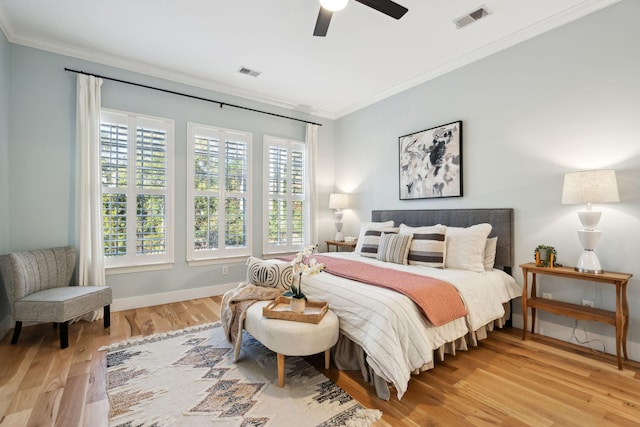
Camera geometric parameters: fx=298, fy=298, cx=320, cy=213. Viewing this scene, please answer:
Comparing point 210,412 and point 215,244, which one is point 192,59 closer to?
point 215,244

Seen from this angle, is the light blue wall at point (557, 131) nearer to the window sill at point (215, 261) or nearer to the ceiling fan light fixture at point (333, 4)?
the ceiling fan light fixture at point (333, 4)

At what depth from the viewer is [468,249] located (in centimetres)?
297

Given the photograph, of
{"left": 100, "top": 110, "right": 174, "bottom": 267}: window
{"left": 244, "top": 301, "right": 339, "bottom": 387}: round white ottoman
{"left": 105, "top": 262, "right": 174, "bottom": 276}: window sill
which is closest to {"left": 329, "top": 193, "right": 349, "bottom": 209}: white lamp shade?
{"left": 100, "top": 110, "right": 174, "bottom": 267}: window

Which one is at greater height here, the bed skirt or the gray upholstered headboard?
the gray upholstered headboard

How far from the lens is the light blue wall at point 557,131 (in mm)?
2461

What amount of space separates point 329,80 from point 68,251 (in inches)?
146

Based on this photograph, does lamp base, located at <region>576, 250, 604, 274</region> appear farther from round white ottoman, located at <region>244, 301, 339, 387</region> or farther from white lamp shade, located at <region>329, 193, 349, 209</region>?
white lamp shade, located at <region>329, 193, 349, 209</region>

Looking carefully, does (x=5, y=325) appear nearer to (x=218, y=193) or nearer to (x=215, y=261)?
(x=215, y=261)

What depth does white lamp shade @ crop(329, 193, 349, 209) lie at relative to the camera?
5.02m

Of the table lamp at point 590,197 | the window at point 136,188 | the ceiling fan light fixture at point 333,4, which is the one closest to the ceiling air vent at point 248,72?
the window at point 136,188

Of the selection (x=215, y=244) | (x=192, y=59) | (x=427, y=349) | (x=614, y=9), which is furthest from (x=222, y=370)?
(x=614, y=9)

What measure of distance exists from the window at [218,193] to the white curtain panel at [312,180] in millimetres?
1059

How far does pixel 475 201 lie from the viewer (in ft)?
11.4

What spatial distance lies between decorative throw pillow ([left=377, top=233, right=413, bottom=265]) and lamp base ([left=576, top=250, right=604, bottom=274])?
142 centimetres
